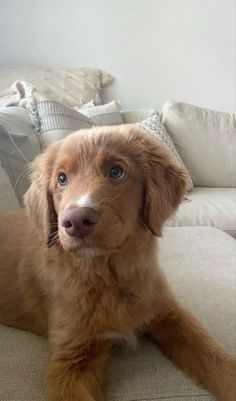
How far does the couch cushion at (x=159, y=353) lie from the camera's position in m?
0.97

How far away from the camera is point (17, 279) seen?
1307 mm

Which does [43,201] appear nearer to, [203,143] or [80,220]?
[80,220]

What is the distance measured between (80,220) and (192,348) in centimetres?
53

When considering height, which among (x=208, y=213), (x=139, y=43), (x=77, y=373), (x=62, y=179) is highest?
(x=62, y=179)

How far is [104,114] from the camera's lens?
114 inches

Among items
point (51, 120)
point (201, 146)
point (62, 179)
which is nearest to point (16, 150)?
point (51, 120)

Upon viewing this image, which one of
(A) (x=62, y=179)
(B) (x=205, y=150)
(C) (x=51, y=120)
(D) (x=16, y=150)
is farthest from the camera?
(B) (x=205, y=150)

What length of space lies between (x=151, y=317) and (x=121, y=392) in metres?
0.28

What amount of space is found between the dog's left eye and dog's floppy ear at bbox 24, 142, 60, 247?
0.69ft

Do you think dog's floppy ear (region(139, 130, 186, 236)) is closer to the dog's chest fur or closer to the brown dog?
the brown dog

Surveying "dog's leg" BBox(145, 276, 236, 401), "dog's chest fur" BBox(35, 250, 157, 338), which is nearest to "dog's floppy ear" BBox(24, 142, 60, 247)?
"dog's chest fur" BBox(35, 250, 157, 338)

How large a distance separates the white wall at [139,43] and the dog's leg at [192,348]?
2.99 metres

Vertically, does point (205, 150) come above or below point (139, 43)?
below

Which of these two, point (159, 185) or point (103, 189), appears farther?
point (159, 185)
